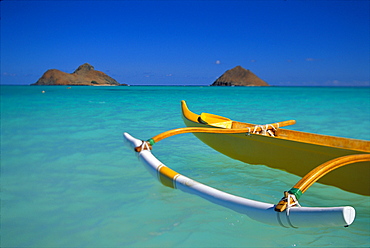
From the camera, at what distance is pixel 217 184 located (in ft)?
13.3

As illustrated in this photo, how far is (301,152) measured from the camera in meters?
3.55

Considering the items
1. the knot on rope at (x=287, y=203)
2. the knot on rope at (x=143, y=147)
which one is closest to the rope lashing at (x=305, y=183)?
the knot on rope at (x=287, y=203)

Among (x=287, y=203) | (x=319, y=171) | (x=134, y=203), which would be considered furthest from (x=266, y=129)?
(x=287, y=203)

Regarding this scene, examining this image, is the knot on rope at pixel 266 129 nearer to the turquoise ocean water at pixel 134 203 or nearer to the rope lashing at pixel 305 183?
the turquoise ocean water at pixel 134 203

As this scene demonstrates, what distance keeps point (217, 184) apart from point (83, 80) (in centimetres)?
14512

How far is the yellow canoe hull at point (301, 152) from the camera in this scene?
3.06 m

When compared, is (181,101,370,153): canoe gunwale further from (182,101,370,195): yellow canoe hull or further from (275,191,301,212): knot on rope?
(275,191,301,212): knot on rope

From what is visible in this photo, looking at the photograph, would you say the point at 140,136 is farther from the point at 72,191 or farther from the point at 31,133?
the point at 72,191

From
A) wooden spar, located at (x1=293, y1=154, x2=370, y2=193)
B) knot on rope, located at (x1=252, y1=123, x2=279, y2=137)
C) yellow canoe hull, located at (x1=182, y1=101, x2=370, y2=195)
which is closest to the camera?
wooden spar, located at (x1=293, y1=154, x2=370, y2=193)

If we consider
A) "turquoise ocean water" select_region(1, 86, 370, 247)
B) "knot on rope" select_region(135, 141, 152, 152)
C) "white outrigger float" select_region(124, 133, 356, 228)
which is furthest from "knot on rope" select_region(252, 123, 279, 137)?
"white outrigger float" select_region(124, 133, 356, 228)

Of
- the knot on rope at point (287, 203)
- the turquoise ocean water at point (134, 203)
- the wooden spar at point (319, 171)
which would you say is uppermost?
the wooden spar at point (319, 171)

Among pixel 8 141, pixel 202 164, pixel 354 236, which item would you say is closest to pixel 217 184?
pixel 202 164

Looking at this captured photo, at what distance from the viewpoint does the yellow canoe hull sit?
3062 millimetres

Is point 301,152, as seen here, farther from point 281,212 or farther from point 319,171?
point 281,212
